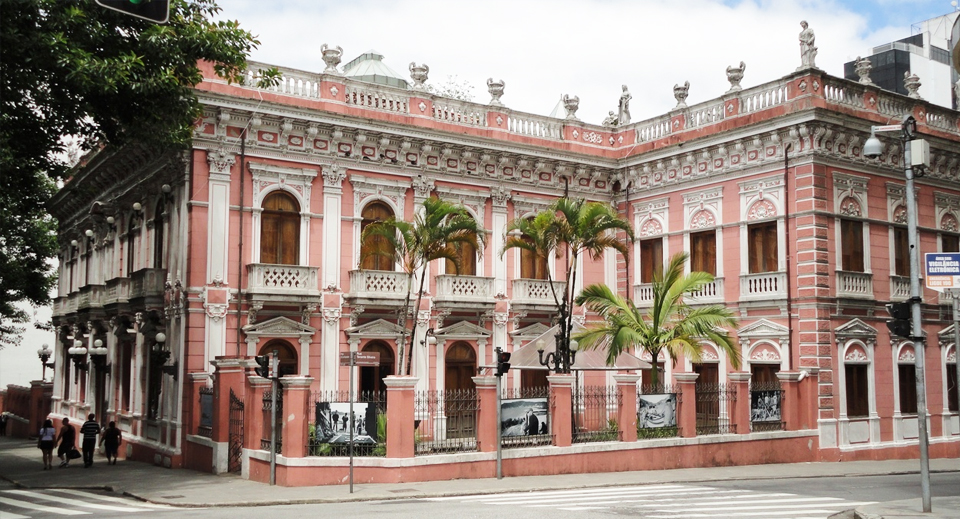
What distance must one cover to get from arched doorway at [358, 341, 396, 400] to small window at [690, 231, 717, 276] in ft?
33.0

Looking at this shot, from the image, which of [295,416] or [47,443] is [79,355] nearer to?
[47,443]

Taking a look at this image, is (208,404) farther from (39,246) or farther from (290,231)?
(39,246)

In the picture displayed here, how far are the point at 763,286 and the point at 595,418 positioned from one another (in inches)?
294

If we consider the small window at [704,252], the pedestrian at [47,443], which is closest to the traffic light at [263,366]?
the pedestrian at [47,443]

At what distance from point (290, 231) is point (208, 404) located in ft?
18.4

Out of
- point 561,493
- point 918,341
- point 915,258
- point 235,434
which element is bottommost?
point 561,493

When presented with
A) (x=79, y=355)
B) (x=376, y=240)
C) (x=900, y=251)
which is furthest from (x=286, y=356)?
(x=900, y=251)

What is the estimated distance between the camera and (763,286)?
89.6 ft

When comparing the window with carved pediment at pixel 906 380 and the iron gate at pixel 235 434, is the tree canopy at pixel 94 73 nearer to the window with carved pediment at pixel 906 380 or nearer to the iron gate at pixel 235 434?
the iron gate at pixel 235 434

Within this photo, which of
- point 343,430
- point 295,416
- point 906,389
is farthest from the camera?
point 906,389

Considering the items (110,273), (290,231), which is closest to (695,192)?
(290,231)

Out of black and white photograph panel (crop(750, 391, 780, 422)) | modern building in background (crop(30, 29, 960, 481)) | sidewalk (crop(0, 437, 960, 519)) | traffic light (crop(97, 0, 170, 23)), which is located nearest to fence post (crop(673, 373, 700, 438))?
modern building in background (crop(30, 29, 960, 481))

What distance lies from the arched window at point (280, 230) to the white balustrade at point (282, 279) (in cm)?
69

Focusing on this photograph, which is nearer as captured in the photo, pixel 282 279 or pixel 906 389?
pixel 282 279
